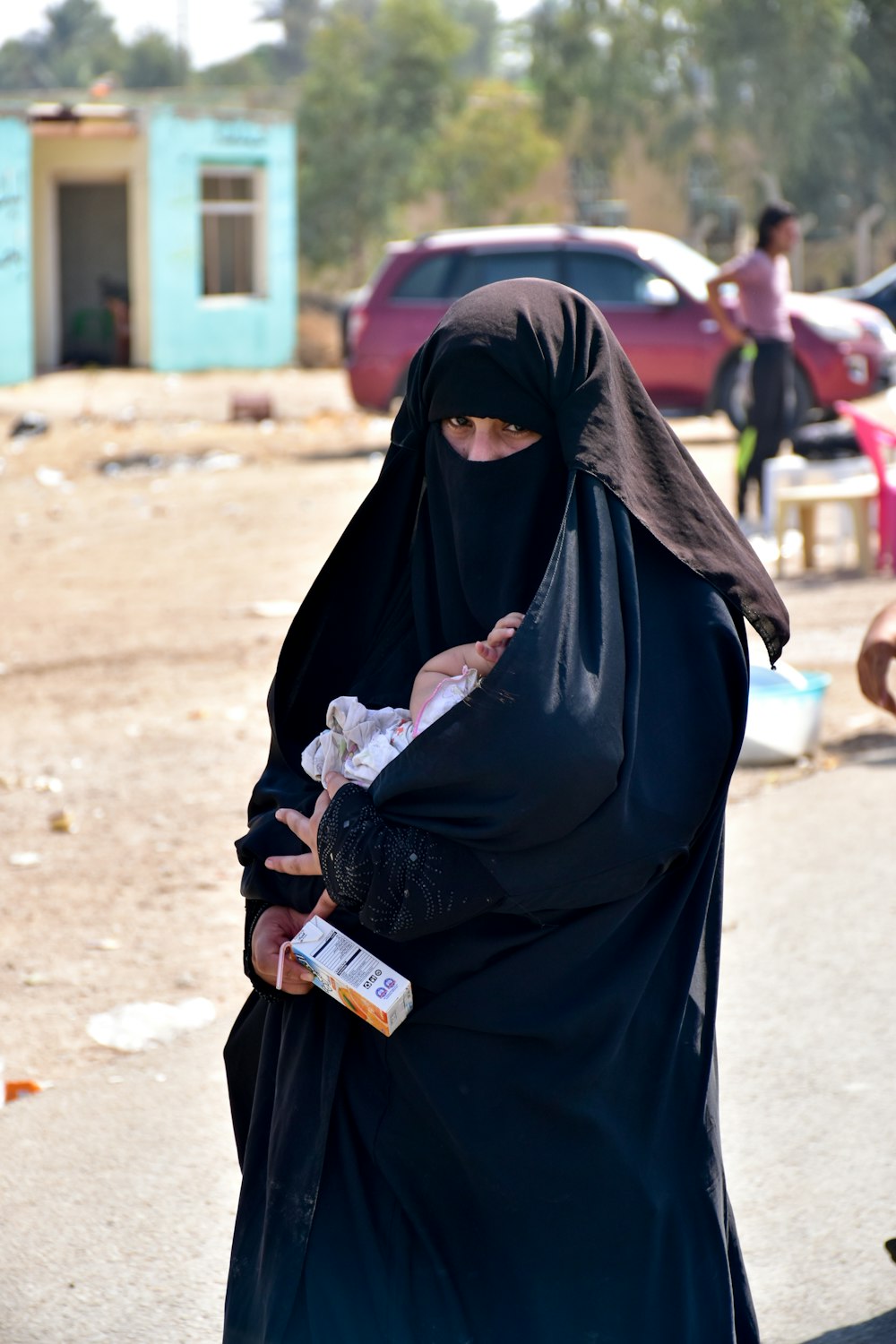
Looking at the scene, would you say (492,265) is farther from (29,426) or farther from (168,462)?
(29,426)

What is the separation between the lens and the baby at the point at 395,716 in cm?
194

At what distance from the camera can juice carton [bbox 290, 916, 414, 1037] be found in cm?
196

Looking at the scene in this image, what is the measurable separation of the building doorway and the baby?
22116 millimetres

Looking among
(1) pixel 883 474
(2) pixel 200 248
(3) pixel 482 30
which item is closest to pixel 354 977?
(1) pixel 883 474

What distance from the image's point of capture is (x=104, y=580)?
9906mm

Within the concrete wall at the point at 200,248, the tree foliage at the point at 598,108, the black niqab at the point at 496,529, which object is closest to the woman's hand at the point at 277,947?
the black niqab at the point at 496,529

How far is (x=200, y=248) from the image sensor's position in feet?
75.8

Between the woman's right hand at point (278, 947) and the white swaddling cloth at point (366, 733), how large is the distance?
0.63ft

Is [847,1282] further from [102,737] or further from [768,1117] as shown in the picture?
[102,737]

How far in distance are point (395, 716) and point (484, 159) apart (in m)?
38.9

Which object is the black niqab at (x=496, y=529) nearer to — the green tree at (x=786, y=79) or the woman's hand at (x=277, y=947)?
the woman's hand at (x=277, y=947)

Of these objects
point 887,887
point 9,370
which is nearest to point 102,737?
point 887,887

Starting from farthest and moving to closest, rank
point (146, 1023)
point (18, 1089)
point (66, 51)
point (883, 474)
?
point (66, 51), point (883, 474), point (146, 1023), point (18, 1089)

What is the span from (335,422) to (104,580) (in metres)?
7.81
